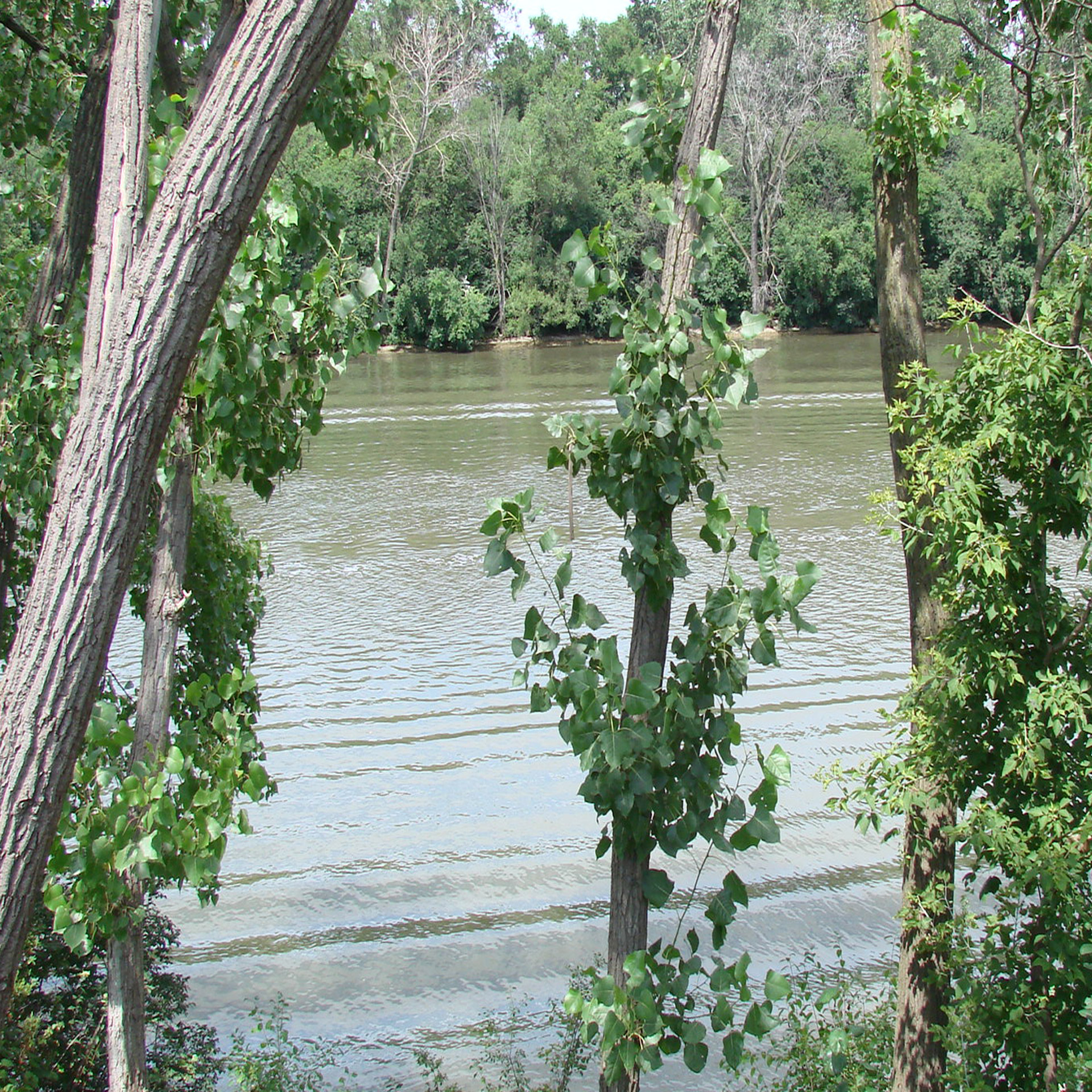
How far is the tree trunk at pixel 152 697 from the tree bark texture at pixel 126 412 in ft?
3.96

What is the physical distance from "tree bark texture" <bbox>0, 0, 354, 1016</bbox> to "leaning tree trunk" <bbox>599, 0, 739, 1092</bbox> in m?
0.97

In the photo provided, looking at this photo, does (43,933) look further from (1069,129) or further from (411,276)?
(411,276)

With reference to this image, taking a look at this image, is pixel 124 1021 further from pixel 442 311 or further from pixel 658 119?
pixel 442 311

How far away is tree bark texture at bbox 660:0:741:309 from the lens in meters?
3.01

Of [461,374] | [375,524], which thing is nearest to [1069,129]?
[375,524]

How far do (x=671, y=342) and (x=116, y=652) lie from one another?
10.5 m

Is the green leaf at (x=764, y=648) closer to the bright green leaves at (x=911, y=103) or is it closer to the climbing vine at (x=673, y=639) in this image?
the climbing vine at (x=673, y=639)

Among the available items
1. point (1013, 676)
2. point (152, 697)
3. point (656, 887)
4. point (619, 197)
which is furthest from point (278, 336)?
point (619, 197)

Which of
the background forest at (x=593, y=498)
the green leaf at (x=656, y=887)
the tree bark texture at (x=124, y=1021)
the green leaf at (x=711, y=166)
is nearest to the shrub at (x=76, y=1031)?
the background forest at (x=593, y=498)

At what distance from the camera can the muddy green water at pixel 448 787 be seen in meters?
7.49

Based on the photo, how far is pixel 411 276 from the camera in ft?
149

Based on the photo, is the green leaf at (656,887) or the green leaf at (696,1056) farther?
the green leaf at (656,887)

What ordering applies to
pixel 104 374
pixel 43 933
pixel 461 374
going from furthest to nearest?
pixel 461 374 < pixel 43 933 < pixel 104 374

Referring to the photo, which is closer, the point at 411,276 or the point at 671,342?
the point at 671,342
